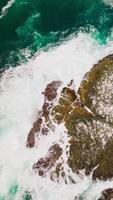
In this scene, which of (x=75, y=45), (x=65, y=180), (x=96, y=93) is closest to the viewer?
(x=65, y=180)

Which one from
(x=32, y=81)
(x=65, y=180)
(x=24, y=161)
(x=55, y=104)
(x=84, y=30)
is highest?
(x=84, y=30)

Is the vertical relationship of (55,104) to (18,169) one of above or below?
above

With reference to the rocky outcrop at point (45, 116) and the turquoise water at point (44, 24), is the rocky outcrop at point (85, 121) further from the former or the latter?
the turquoise water at point (44, 24)

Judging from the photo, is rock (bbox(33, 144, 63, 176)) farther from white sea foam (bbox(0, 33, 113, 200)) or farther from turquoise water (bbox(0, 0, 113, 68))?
turquoise water (bbox(0, 0, 113, 68))

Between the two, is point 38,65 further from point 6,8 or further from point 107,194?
point 107,194

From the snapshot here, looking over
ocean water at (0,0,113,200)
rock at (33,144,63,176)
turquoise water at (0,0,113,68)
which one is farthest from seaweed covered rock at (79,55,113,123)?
rock at (33,144,63,176)

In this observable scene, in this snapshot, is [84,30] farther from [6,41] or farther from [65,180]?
[65,180]

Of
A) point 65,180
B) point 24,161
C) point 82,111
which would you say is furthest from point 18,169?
point 82,111

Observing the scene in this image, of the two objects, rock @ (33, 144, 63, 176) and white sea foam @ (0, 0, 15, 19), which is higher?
white sea foam @ (0, 0, 15, 19)

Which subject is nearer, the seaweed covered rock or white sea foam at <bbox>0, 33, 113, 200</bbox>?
white sea foam at <bbox>0, 33, 113, 200</bbox>
